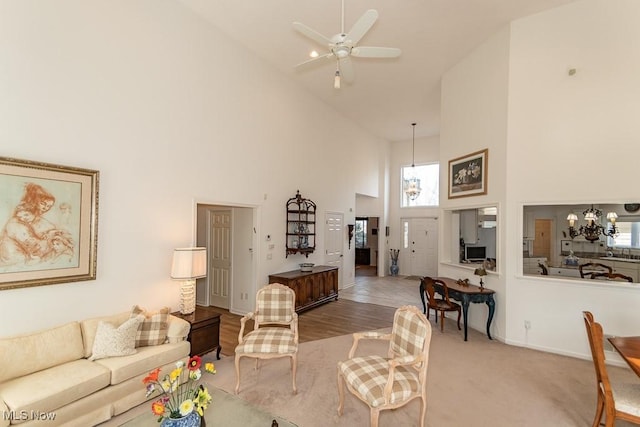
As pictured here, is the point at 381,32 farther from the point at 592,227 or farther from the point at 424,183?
the point at 424,183

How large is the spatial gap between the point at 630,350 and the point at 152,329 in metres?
4.25

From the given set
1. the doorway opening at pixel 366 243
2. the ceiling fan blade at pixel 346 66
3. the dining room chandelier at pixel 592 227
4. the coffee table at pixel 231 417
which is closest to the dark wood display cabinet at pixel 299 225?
the ceiling fan blade at pixel 346 66

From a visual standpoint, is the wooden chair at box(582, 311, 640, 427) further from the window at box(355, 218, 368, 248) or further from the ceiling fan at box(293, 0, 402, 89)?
the window at box(355, 218, 368, 248)

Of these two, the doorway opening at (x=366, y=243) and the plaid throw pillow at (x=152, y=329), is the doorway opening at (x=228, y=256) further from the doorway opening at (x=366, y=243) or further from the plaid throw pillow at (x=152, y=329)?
the doorway opening at (x=366, y=243)

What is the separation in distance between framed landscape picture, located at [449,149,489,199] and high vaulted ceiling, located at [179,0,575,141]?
72.1 inches

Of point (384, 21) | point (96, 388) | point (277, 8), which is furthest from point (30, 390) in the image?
point (384, 21)

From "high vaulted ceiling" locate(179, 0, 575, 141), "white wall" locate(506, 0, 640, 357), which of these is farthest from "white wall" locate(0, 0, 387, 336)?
"white wall" locate(506, 0, 640, 357)

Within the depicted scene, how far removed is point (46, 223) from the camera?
293 cm

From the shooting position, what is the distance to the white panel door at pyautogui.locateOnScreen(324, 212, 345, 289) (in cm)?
766

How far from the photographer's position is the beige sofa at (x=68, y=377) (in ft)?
7.30

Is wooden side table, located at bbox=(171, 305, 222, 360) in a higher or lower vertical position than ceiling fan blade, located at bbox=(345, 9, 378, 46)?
lower

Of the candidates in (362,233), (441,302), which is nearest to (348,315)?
(441,302)

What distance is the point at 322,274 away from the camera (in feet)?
21.8

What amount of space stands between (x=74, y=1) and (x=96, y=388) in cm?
372
